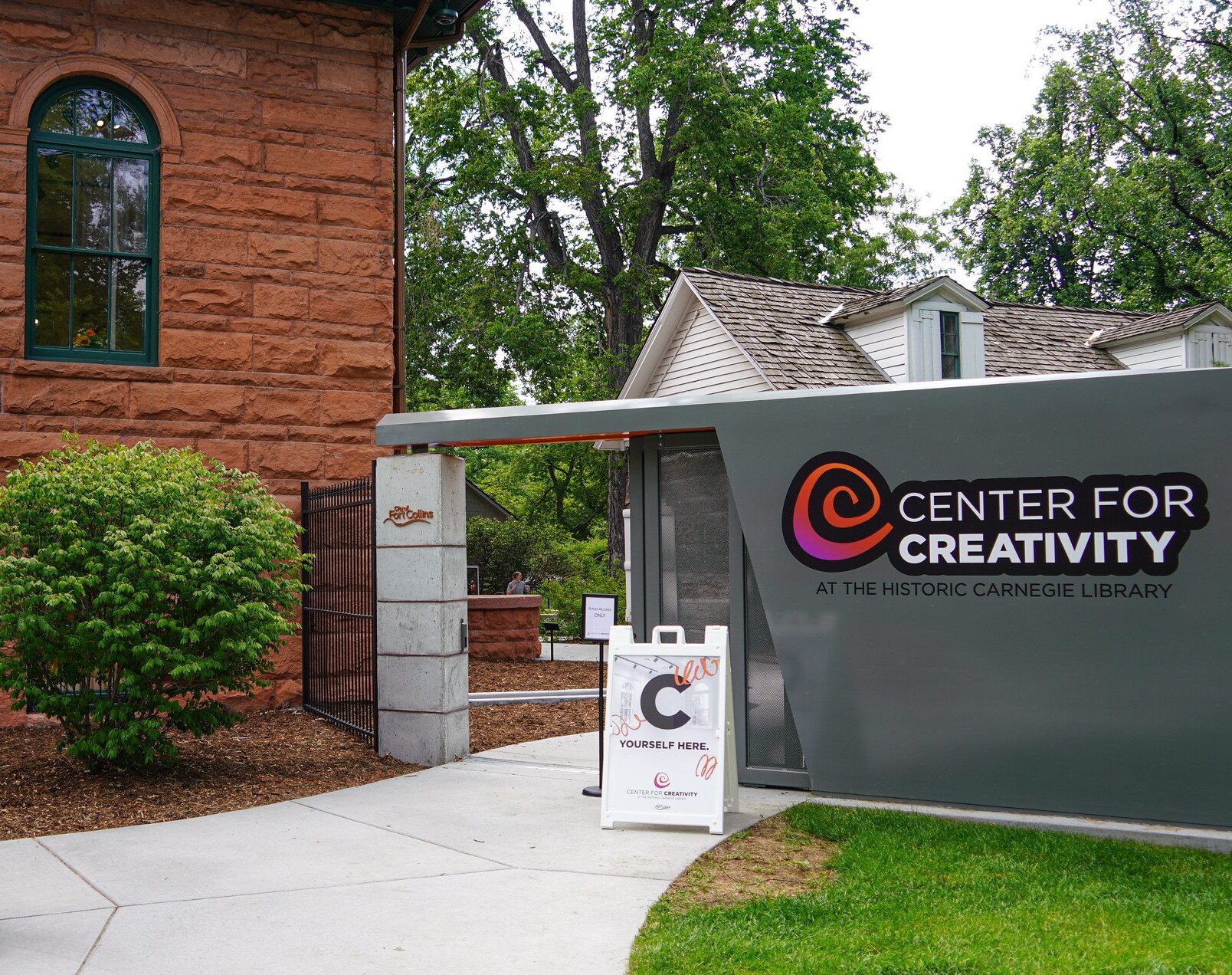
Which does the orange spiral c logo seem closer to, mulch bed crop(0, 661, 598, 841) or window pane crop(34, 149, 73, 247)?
mulch bed crop(0, 661, 598, 841)

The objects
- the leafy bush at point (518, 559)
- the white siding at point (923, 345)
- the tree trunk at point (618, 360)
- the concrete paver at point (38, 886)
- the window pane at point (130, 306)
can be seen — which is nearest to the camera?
the concrete paver at point (38, 886)

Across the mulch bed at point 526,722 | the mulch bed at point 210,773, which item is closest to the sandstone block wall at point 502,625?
the mulch bed at point 526,722

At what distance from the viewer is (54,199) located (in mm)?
10562

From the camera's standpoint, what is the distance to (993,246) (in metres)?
39.0

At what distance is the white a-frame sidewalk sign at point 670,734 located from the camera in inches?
286

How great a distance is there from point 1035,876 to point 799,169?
76.2 ft

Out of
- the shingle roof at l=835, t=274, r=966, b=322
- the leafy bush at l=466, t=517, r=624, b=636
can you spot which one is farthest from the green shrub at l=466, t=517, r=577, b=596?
the shingle roof at l=835, t=274, r=966, b=322

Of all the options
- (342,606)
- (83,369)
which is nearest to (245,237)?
(83,369)

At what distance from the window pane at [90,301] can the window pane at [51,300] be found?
74mm

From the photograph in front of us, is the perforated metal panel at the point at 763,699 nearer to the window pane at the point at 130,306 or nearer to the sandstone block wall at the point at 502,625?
the window pane at the point at 130,306

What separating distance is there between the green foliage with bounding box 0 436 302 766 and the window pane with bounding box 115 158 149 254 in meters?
2.95

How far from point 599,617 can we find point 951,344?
15282 mm

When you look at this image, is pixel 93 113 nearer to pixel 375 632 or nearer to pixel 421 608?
pixel 375 632

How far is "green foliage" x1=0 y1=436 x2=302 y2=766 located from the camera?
779cm
